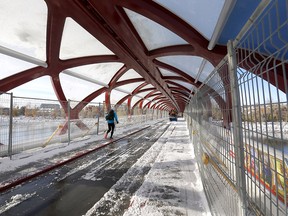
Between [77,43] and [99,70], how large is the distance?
5.23m

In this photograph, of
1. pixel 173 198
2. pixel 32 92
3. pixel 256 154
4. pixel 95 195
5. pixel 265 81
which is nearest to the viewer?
pixel 265 81

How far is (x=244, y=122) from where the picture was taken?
1.59m

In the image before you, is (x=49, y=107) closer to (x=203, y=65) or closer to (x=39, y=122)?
(x=39, y=122)

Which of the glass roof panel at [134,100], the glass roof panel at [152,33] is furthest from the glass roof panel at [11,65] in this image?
the glass roof panel at [134,100]

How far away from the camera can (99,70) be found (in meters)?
15.8

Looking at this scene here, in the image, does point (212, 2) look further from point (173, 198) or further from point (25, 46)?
point (25, 46)

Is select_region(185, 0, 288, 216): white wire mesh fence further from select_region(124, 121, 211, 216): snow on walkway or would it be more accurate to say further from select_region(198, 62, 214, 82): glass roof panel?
select_region(198, 62, 214, 82): glass roof panel

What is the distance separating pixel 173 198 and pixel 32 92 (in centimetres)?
1607

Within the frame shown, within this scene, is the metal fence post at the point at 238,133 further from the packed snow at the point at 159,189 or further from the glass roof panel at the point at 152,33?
the glass roof panel at the point at 152,33

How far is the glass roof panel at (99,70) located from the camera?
14.6 metres

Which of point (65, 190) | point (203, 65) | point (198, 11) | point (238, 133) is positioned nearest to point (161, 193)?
point (65, 190)

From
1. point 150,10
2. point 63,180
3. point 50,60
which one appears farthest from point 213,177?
point 50,60

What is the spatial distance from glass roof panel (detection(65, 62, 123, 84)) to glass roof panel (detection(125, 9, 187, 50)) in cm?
463

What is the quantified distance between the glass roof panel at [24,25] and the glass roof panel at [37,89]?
13.1ft
